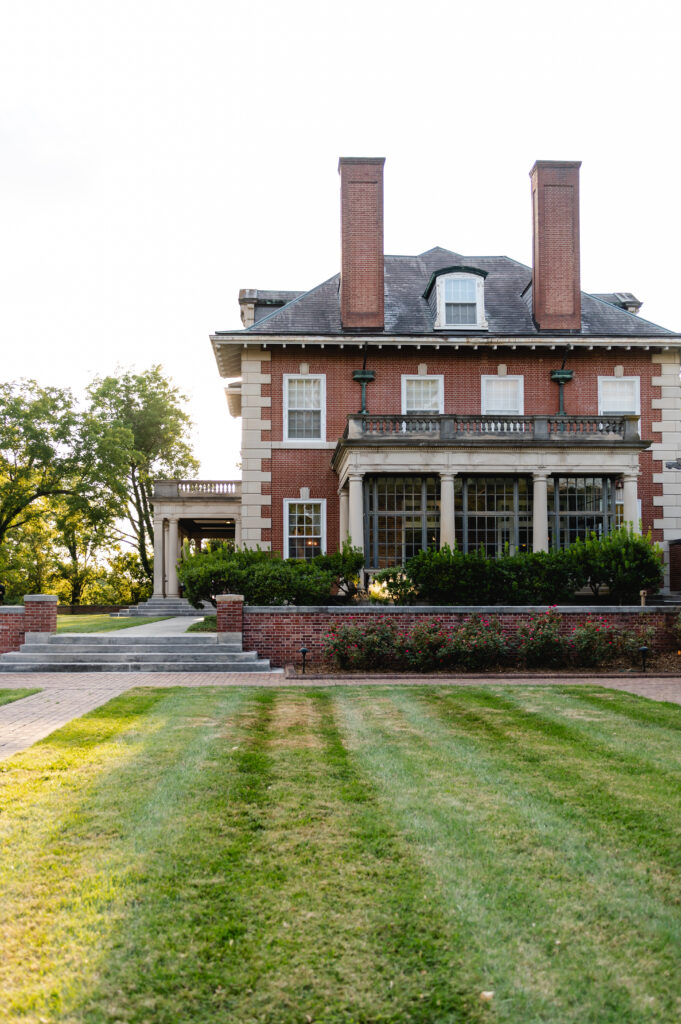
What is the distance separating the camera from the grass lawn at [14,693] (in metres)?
11.3

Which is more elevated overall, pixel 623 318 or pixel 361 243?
pixel 361 243

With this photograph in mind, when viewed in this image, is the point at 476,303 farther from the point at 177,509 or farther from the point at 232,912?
the point at 232,912

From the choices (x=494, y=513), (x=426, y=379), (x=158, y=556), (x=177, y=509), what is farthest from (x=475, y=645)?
(x=158, y=556)

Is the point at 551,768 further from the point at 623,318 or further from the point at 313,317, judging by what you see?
the point at 623,318

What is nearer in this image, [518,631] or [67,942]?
[67,942]

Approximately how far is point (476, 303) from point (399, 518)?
785cm

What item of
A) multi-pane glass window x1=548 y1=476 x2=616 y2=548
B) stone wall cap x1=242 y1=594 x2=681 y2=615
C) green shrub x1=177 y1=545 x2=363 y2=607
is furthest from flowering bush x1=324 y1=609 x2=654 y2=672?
multi-pane glass window x1=548 y1=476 x2=616 y2=548

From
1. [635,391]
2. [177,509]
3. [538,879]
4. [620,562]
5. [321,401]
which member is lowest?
[538,879]

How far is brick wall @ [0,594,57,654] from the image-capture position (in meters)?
16.4

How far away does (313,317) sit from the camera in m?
25.6

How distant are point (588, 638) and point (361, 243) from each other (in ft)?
51.1

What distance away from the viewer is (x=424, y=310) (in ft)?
86.3

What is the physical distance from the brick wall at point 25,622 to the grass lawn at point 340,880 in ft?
28.0

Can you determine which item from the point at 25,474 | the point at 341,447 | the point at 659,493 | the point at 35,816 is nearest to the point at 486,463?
the point at 341,447
